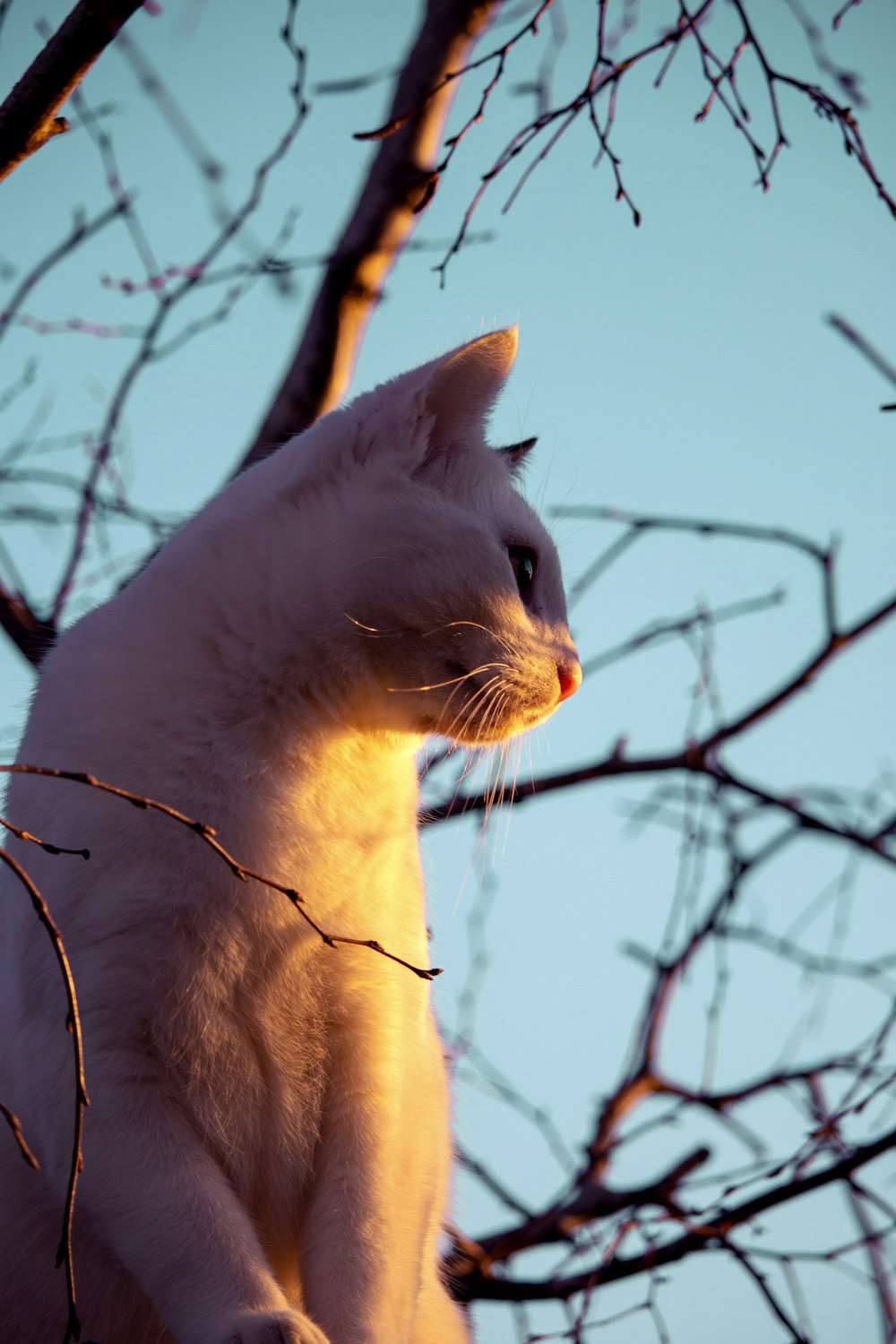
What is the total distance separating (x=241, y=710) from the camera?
1728mm

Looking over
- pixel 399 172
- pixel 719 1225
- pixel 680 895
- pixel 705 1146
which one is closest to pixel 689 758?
pixel 680 895

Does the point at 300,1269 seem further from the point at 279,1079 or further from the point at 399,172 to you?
the point at 399,172

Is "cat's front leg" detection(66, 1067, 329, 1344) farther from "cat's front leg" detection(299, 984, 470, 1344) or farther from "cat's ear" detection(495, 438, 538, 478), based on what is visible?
"cat's ear" detection(495, 438, 538, 478)

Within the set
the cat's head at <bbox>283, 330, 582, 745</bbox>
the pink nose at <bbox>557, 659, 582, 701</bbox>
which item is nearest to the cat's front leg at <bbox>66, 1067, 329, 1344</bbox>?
the cat's head at <bbox>283, 330, 582, 745</bbox>

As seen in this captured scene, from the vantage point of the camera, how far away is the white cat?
1.53m

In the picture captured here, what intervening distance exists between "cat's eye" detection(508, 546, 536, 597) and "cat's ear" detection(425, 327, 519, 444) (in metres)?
0.22

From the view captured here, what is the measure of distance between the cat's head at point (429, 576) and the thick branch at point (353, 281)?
2.58 feet

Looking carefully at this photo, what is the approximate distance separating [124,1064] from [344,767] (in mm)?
529

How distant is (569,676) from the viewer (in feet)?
6.38

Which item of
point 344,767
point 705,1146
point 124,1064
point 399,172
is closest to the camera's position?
point 124,1064

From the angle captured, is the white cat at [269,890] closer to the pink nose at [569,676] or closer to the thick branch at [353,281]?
the pink nose at [569,676]

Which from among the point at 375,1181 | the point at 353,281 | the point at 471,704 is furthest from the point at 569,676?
the point at 353,281

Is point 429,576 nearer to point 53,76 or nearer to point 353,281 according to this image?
point 53,76

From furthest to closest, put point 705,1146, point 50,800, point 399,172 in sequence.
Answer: point 399,172, point 705,1146, point 50,800
